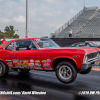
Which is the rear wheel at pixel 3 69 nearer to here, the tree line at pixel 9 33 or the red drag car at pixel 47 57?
the red drag car at pixel 47 57

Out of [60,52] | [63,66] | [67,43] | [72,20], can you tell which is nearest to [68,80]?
[63,66]

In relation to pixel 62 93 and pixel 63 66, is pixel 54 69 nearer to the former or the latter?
pixel 63 66

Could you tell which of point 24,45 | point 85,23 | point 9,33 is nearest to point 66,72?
point 24,45

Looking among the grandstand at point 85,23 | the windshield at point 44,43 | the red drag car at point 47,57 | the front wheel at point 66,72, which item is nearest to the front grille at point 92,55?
the red drag car at point 47,57

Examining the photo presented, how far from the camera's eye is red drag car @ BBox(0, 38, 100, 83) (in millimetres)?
5562

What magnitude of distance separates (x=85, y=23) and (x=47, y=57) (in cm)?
3560

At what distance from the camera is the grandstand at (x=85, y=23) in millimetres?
35438

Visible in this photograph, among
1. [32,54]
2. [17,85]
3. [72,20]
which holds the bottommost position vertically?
[17,85]

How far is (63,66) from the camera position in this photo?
19.0 ft

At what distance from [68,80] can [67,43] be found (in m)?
17.6

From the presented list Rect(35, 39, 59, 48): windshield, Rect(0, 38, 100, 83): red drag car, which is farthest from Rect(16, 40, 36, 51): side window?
Rect(35, 39, 59, 48): windshield

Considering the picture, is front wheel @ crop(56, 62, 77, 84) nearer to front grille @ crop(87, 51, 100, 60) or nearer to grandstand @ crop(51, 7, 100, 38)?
front grille @ crop(87, 51, 100, 60)

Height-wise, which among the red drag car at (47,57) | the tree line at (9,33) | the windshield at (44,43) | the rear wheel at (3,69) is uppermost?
the tree line at (9,33)

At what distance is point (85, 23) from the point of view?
40.0m
